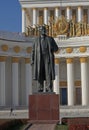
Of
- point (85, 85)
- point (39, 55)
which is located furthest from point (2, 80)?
point (39, 55)

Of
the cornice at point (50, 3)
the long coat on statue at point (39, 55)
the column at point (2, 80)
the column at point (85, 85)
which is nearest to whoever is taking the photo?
the long coat on statue at point (39, 55)

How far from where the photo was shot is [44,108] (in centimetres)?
1377

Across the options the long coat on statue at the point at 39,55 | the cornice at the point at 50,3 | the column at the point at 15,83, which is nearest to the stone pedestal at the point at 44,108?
the long coat on statue at the point at 39,55

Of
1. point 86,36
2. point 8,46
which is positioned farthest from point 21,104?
point 86,36

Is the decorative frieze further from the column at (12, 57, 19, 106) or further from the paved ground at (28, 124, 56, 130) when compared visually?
the paved ground at (28, 124, 56, 130)

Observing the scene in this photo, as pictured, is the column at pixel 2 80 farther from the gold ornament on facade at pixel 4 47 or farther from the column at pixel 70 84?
the column at pixel 70 84

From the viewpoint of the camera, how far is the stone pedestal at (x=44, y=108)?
44.8ft

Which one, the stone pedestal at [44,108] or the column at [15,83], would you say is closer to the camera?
the stone pedestal at [44,108]

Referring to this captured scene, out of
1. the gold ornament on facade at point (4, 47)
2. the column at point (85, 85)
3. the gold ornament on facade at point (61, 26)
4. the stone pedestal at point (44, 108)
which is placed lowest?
the stone pedestal at point (44, 108)

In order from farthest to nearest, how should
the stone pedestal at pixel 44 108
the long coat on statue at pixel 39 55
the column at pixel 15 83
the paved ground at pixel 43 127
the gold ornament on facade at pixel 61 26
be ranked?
the gold ornament on facade at pixel 61 26
the column at pixel 15 83
the long coat on statue at pixel 39 55
the stone pedestal at pixel 44 108
the paved ground at pixel 43 127

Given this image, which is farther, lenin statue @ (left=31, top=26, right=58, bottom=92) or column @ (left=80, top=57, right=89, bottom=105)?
column @ (left=80, top=57, right=89, bottom=105)

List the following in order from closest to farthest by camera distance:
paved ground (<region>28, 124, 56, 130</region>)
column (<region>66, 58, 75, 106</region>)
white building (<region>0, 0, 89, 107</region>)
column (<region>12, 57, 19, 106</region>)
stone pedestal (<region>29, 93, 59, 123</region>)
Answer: paved ground (<region>28, 124, 56, 130</region>) < stone pedestal (<region>29, 93, 59, 123</region>) < white building (<region>0, 0, 89, 107</region>) < column (<region>12, 57, 19, 106</region>) < column (<region>66, 58, 75, 106</region>)

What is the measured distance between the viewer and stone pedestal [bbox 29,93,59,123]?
13.7m

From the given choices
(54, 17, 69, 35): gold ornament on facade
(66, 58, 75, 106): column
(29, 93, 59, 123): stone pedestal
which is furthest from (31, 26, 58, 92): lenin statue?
(54, 17, 69, 35): gold ornament on facade
